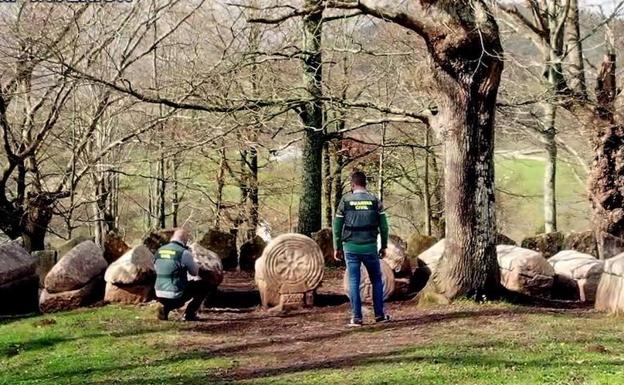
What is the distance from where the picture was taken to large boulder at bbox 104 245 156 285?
11.5m

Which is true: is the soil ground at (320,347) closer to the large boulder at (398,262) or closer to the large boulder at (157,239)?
the large boulder at (398,262)

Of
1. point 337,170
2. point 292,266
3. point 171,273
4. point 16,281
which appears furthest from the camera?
point 337,170

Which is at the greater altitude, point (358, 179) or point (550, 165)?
point (550, 165)

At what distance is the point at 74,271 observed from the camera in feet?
38.0

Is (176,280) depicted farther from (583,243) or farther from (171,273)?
(583,243)

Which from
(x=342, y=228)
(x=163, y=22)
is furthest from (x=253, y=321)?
(x=163, y=22)

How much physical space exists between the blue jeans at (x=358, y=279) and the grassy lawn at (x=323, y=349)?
0.96 ft

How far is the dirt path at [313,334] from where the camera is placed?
24.8 feet

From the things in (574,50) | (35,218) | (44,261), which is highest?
(574,50)

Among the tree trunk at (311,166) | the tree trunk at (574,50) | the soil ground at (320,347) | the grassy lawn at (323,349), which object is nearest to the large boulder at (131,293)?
the soil ground at (320,347)

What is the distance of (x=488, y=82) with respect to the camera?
10047 millimetres

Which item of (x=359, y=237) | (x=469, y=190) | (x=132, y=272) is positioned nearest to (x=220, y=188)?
(x=132, y=272)

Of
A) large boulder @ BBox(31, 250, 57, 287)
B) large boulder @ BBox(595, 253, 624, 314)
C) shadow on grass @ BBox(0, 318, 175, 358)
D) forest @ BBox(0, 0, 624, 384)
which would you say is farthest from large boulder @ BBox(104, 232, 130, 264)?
large boulder @ BBox(595, 253, 624, 314)

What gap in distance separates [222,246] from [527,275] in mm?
6682
